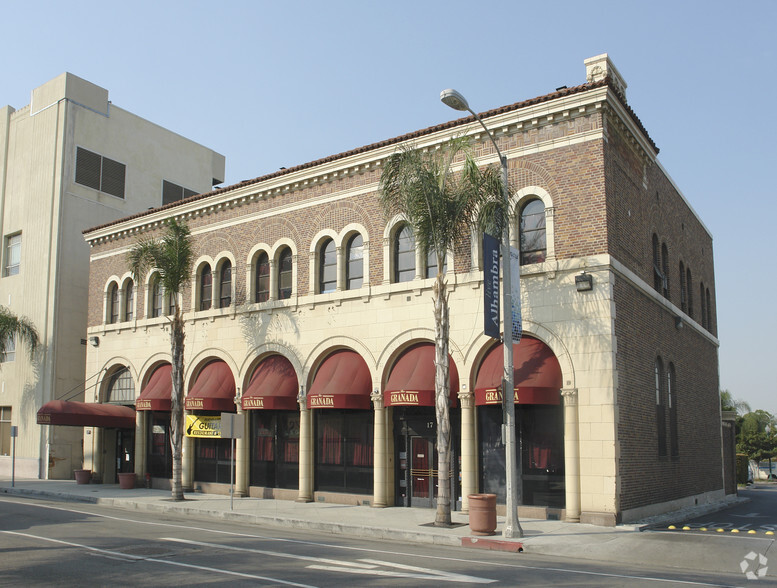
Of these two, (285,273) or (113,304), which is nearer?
(285,273)

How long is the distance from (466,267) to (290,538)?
8.61 metres

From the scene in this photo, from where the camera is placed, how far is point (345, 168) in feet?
76.7

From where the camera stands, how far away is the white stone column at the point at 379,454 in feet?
70.2

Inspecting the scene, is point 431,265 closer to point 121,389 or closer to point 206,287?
point 206,287

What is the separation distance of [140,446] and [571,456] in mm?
17788

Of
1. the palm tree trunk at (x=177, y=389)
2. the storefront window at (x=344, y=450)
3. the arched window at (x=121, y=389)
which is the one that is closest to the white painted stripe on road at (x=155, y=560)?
the palm tree trunk at (x=177, y=389)

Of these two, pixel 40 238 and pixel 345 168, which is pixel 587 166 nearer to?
pixel 345 168

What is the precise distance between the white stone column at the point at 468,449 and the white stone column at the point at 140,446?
14.5 metres

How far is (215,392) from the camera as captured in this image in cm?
2545


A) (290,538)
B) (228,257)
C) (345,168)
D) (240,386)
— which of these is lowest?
(290,538)

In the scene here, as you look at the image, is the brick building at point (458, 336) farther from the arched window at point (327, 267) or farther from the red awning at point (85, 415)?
the red awning at point (85, 415)

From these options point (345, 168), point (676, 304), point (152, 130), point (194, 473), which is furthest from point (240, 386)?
point (152, 130)

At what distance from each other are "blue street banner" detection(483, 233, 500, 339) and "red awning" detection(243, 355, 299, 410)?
8528mm

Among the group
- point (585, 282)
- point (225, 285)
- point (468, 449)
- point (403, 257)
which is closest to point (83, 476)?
point (225, 285)
